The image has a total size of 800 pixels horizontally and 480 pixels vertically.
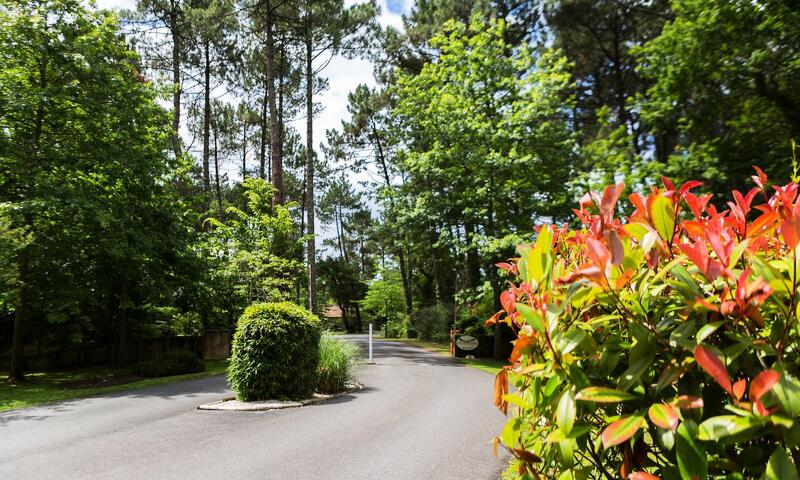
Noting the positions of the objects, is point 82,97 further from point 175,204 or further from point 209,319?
point 209,319

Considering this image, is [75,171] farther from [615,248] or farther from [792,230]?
[792,230]

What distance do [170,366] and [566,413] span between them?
14878mm

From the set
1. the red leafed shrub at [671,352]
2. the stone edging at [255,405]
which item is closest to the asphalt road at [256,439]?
the stone edging at [255,405]

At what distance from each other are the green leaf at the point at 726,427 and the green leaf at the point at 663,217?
0.53 meters

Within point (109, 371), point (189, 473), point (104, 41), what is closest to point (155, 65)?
point (104, 41)

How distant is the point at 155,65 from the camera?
25562 mm

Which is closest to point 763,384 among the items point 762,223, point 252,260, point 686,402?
point 686,402

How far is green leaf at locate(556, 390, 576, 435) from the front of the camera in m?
1.16

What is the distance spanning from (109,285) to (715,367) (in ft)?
60.0

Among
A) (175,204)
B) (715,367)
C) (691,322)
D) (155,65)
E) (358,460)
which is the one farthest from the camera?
(155,65)

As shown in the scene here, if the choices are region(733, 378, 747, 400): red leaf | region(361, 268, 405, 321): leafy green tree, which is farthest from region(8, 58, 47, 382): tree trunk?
region(361, 268, 405, 321): leafy green tree

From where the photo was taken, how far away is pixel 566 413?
1.17m

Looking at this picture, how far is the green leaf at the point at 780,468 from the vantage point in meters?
0.95

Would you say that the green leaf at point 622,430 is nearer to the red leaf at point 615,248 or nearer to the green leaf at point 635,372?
the green leaf at point 635,372
